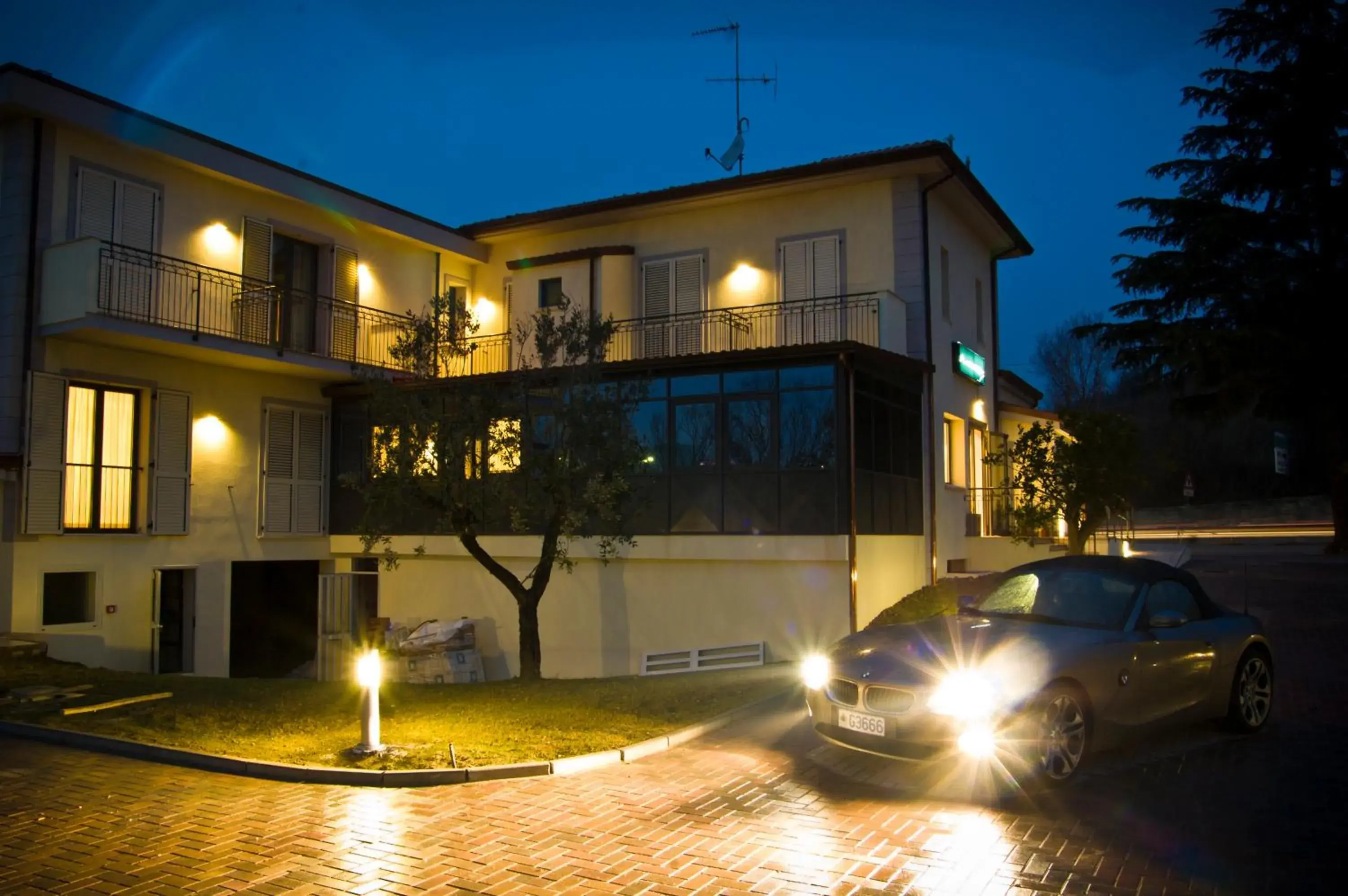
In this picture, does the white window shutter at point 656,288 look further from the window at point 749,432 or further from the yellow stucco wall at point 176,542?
the yellow stucco wall at point 176,542

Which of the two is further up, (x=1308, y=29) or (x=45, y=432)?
(x=1308, y=29)

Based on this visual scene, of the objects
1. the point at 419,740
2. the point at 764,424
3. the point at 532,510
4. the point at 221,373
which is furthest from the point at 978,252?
the point at 419,740

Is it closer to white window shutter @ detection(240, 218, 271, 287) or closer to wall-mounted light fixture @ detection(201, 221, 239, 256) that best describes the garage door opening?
white window shutter @ detection(240, 218, 271, 287)

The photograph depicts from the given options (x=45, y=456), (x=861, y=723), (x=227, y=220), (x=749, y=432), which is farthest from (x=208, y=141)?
(x=861, y=723)

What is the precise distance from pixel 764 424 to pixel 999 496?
8364 mm

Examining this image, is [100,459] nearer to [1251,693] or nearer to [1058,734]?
[1058,734]

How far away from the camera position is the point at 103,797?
675cm

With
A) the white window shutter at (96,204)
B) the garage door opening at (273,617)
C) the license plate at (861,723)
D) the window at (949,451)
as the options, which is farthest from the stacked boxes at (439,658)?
the license plate at (861,723)

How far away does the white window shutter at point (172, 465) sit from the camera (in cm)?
1697

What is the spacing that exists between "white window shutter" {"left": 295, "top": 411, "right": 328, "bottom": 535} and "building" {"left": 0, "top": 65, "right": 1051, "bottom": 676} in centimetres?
5

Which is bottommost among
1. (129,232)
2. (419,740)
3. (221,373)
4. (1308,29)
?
(419,740)

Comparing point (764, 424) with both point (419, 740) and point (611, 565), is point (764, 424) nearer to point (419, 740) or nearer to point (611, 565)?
point (611, 565)

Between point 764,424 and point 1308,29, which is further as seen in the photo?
point 1308,29

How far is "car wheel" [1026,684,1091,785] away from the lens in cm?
659
